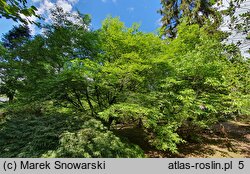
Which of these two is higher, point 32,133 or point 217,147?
point 32,133

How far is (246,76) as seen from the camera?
5336 mm

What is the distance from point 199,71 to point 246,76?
2432mm

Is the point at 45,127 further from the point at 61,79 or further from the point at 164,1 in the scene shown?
the point at 164,1

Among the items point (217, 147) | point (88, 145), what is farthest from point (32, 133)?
point (217, 147)

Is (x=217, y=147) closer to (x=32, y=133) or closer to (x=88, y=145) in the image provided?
(x=88, y=145)

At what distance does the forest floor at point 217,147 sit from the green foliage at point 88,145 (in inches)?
109

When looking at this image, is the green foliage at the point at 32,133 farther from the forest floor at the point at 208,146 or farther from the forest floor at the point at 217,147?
the forest floor at the point at 217,147

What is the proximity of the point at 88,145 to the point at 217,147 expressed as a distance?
6.94 m

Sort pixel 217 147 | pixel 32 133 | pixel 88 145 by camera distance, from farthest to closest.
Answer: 1. pixel 217 147
2. pixel 32 133
3. pixel 88 145

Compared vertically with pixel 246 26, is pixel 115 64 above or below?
Result: below

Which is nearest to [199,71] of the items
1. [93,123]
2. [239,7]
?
[239,7]

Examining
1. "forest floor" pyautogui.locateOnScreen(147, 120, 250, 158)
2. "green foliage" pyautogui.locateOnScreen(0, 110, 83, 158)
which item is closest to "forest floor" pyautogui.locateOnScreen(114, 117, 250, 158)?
"forest floor" pyautogui.locateOnScreen(147, 120, 250, 158)

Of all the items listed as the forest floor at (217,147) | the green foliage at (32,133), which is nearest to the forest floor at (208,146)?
the forest floor at (217,147)

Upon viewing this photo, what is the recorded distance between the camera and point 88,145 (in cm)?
470
